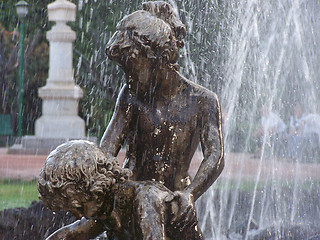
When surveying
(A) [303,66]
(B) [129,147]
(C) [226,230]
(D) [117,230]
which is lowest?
(C) [226,230]

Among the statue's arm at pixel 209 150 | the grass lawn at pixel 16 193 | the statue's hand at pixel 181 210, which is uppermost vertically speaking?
the statue's arm at pixel 209 150

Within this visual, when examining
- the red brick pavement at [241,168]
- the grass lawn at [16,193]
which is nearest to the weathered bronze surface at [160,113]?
the red brick pavement at [241,168]

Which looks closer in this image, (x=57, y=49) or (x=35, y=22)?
(x=57, y=49)

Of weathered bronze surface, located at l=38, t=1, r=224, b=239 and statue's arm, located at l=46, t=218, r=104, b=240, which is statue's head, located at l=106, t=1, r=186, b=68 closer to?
weathered bronze surface, located at l=38, t=1, r=224, b=239

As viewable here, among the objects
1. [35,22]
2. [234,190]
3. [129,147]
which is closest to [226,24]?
[234,190]

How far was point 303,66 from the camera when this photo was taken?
11.2 meters

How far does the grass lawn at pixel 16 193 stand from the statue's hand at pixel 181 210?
7.06 m

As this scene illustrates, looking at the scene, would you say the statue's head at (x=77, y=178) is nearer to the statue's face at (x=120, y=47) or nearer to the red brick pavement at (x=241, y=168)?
the statue's face at (x=120, y=47)

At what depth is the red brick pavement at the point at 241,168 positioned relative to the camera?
1016 cm

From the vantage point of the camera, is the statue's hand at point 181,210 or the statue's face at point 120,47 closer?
the statue's hand at point 181,210

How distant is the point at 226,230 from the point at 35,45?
19.4 metres

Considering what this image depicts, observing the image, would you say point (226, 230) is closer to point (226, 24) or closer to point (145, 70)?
point (145, 70)

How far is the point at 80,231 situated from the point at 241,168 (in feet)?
28.9

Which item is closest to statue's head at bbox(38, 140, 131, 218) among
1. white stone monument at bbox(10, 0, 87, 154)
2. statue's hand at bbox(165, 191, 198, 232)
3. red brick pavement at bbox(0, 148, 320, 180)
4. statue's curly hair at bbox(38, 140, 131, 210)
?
statue's curly hair at bbox(38, 140, 131, 210)
